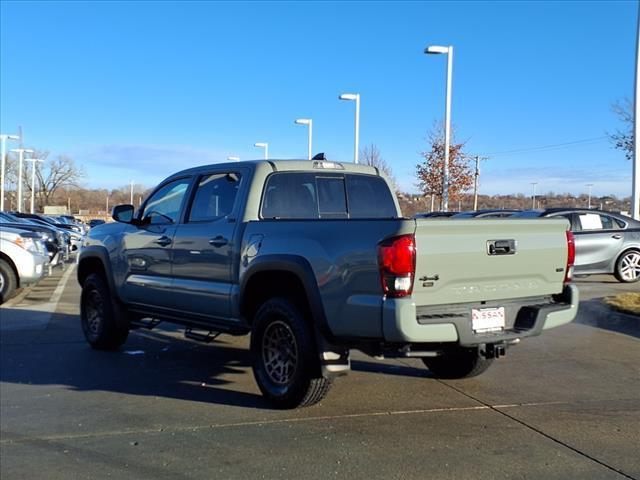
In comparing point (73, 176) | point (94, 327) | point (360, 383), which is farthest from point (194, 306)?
point (73, 176)

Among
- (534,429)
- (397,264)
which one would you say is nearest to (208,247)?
(397,264)

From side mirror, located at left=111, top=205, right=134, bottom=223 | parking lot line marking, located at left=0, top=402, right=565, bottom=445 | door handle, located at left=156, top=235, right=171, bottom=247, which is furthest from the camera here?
side mirror, located at left=111, top=205, right=134, bottom=223

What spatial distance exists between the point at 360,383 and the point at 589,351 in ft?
10.3

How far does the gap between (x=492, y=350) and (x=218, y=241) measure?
2.57 meters

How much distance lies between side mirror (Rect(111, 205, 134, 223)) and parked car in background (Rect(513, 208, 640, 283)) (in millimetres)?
8670

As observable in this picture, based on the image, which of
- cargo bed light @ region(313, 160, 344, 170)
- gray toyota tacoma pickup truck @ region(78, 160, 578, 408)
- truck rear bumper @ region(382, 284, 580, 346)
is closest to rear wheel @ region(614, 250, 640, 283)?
gray toyota tacoma pickup truck @ region(78, 160, 578, 408)

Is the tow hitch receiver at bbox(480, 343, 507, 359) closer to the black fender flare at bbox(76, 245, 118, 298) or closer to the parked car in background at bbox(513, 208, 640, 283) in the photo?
the black fender flare at bbox(76, 245, 118, 298)

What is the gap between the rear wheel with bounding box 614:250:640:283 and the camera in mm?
13641

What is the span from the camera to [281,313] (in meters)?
5.20

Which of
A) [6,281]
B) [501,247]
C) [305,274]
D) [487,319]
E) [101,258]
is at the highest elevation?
[501,247]

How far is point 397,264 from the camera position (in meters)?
4.36

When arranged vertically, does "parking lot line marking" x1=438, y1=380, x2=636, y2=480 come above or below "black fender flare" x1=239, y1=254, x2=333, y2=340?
below

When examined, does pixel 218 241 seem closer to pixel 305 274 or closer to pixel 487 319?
pixel 305 274

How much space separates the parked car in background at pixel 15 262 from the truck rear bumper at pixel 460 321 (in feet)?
30.9
